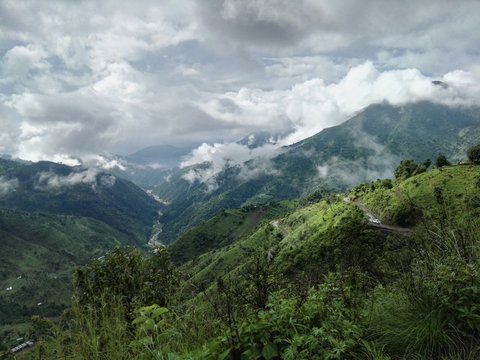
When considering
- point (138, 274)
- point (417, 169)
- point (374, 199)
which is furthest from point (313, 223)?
point (138, 274)

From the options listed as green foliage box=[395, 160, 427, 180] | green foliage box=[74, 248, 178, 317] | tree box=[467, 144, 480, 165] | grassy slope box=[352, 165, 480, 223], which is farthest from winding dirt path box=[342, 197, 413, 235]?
green foliage box=[74, 248, 178, 317]

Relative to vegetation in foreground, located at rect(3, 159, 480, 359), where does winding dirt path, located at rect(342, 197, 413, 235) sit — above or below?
below

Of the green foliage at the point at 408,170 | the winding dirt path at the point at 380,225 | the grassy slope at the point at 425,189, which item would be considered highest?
the green foliage at the point at 408,170

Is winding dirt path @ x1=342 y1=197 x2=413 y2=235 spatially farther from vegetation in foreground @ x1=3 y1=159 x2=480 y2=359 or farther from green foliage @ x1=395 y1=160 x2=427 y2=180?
vegetation in foreground @ x1=3 y1=159 x2=480 y2=359

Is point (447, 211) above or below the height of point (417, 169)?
above

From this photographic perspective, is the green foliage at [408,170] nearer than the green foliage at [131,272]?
No

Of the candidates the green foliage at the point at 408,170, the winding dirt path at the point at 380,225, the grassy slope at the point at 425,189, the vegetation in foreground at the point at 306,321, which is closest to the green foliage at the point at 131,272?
the vegetation in foreground at the point at 306,321

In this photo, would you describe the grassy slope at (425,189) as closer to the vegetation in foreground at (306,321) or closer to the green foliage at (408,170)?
the green foliage at (408,170)

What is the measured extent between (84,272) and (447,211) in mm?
12701

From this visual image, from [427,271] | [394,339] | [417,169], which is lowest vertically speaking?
[417,169]

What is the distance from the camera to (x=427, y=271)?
822 cm

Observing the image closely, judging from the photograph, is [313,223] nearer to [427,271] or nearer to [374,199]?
[374,199]

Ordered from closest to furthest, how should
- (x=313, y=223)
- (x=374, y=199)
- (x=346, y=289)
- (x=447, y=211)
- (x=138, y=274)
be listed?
1. (x=346, y=289)
2. (x=447, y=211)
3. (x=138, y=274)
4. (x=374, y=199)
5. (x=313, y=223)

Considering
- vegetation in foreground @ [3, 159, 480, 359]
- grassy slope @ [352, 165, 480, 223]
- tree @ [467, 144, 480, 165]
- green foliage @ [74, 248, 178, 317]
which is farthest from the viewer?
tree @ [467, 144, 480, 165]
